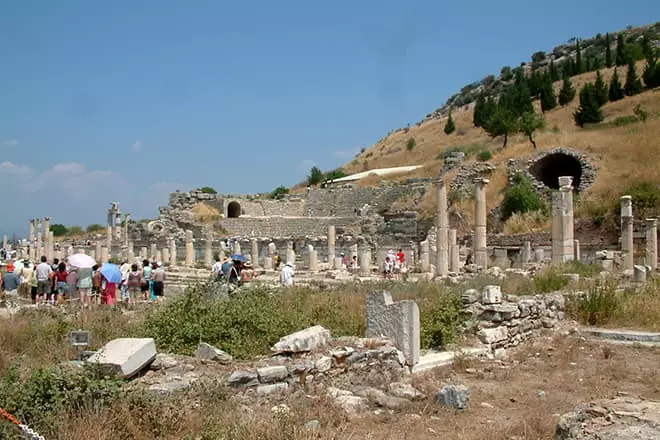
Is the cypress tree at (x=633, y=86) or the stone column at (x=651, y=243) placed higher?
the cypress tree at (x=633, y=86)

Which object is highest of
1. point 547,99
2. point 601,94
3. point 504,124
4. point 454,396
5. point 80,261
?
point 547,99

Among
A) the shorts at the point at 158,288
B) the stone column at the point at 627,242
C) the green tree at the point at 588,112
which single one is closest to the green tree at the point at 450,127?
the green tree at the point at 588,112

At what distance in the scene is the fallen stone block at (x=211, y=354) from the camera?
670cm

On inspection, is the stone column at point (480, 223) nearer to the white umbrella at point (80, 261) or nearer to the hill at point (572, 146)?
the hill at point (572, 146)

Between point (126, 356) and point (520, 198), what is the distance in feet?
94.9

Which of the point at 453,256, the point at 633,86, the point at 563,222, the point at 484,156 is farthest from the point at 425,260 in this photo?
the point at 633,86

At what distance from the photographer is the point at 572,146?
35.3 meters

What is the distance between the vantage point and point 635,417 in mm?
4074

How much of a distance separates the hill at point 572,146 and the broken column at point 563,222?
10210mm

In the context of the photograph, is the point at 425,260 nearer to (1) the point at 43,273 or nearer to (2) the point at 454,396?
(1) the point at 43,273

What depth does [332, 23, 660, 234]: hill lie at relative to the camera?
3100 cm

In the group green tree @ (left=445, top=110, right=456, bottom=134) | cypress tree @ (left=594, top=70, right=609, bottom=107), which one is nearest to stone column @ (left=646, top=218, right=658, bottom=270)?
cypress tree @ (left=594, top=70, right=609, bottom=107)

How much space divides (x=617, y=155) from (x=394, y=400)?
31.2m

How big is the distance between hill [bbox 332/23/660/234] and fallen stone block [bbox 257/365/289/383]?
2583 cm
